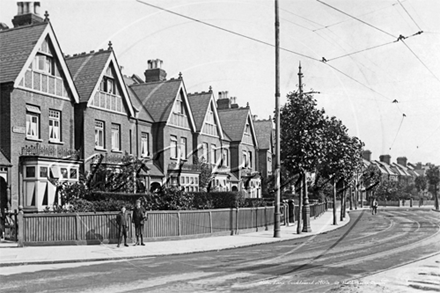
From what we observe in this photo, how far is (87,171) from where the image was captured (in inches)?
1149

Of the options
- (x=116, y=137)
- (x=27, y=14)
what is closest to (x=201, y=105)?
(x=116, y=137)

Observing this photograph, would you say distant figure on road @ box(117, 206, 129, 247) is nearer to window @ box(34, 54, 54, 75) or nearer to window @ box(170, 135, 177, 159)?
window @ box(34, 54, 54, 75)

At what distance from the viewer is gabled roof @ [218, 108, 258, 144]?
52.5 metres

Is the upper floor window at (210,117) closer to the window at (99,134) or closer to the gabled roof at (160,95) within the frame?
the gabled roof at (160,95)

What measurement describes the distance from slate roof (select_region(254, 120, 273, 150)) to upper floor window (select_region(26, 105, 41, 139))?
35615mm

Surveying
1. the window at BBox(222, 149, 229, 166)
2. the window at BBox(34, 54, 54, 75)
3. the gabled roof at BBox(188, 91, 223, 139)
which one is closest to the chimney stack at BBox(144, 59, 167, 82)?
the gabled roof at BBox(188, 91, 223, 139)

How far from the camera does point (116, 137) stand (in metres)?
33.4

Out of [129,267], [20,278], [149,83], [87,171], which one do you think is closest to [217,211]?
[87,171]

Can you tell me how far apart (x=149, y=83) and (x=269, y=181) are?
66.9 feet

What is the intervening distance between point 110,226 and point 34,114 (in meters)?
9.63

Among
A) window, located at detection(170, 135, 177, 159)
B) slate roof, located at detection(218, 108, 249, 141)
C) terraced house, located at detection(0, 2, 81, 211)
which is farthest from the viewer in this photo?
slate roof, located at detection(218, 108, 249, 141)

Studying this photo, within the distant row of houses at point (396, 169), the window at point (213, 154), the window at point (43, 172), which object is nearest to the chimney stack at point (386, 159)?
the distant row of houses at point (396, 169)

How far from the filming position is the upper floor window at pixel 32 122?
2614cm

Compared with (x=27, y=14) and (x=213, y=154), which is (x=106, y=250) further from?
(x=213, y=154)
